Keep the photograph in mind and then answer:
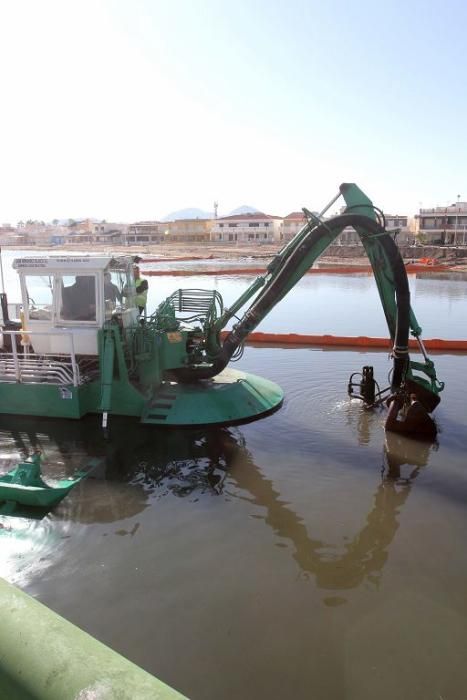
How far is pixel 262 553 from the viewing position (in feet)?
16.9

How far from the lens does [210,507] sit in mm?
5969

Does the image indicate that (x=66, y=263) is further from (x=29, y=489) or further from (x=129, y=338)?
(x=29, y=489)

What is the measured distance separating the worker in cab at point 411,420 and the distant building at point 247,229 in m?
89.1

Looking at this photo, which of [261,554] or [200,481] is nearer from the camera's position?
[261,554]

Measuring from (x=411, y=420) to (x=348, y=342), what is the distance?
20.9ft

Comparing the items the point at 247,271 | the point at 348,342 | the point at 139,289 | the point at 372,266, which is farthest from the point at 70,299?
the point at 247,271

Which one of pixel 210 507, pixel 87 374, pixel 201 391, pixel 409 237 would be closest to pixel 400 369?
pixel 201 391

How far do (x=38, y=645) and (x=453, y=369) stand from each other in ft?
37.9

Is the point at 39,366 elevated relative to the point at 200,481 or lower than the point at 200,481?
elevated

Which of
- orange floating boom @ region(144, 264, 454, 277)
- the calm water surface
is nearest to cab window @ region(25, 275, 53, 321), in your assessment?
the calm water surface

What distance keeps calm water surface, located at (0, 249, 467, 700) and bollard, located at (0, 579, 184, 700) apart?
1969 mm

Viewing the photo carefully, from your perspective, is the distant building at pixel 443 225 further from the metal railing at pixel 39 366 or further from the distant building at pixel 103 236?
the metal railing at pixel 39 366

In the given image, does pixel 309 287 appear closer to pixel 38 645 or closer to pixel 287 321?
pixel 287 321

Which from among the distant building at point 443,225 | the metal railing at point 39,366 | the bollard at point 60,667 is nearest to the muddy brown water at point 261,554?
the metal railing at point 39,366
